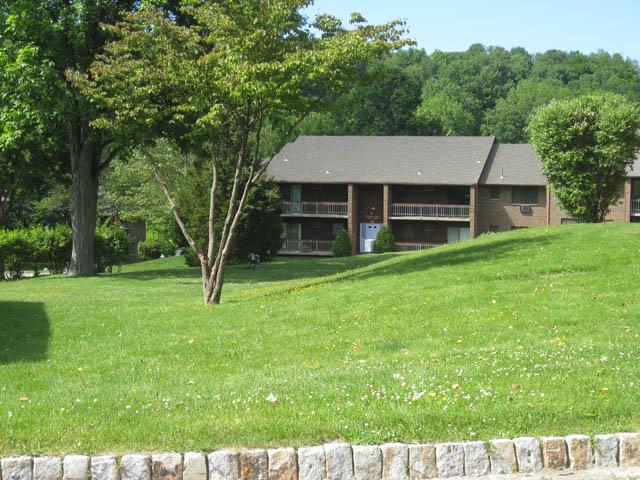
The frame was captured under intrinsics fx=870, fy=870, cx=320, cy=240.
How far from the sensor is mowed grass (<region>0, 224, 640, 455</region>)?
873 cm

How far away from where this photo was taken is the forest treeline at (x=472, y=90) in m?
80.5

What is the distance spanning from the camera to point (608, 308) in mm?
14680

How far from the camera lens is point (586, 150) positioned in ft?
124

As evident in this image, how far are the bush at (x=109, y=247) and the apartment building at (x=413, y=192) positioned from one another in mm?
17253

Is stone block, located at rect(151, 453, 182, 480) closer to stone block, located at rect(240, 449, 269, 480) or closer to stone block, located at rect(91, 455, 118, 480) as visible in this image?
stone block, located at rect(91, 455, 118, 480)

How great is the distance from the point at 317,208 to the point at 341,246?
178 inches

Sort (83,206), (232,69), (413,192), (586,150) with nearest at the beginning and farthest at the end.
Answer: (232,69)
(83,206)
(586,150)
(413,192)

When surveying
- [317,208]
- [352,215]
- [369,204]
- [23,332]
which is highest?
[369,204]

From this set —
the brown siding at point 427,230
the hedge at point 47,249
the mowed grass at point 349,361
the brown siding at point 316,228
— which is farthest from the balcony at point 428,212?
the mowed grass at point 349,361

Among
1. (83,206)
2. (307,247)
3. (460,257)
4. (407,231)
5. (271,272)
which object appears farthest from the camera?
(307,247)

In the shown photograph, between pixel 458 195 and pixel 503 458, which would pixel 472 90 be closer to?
pixel 458 195

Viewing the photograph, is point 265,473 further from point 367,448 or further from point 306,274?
point 306,274

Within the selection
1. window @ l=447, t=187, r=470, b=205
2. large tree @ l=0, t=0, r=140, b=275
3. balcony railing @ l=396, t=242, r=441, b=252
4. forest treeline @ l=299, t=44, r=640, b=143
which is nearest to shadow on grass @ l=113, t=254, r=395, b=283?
large tree @ l=0, t=0, r=140, b=275

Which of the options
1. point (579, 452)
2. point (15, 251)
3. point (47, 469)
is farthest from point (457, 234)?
point (47, 469)
